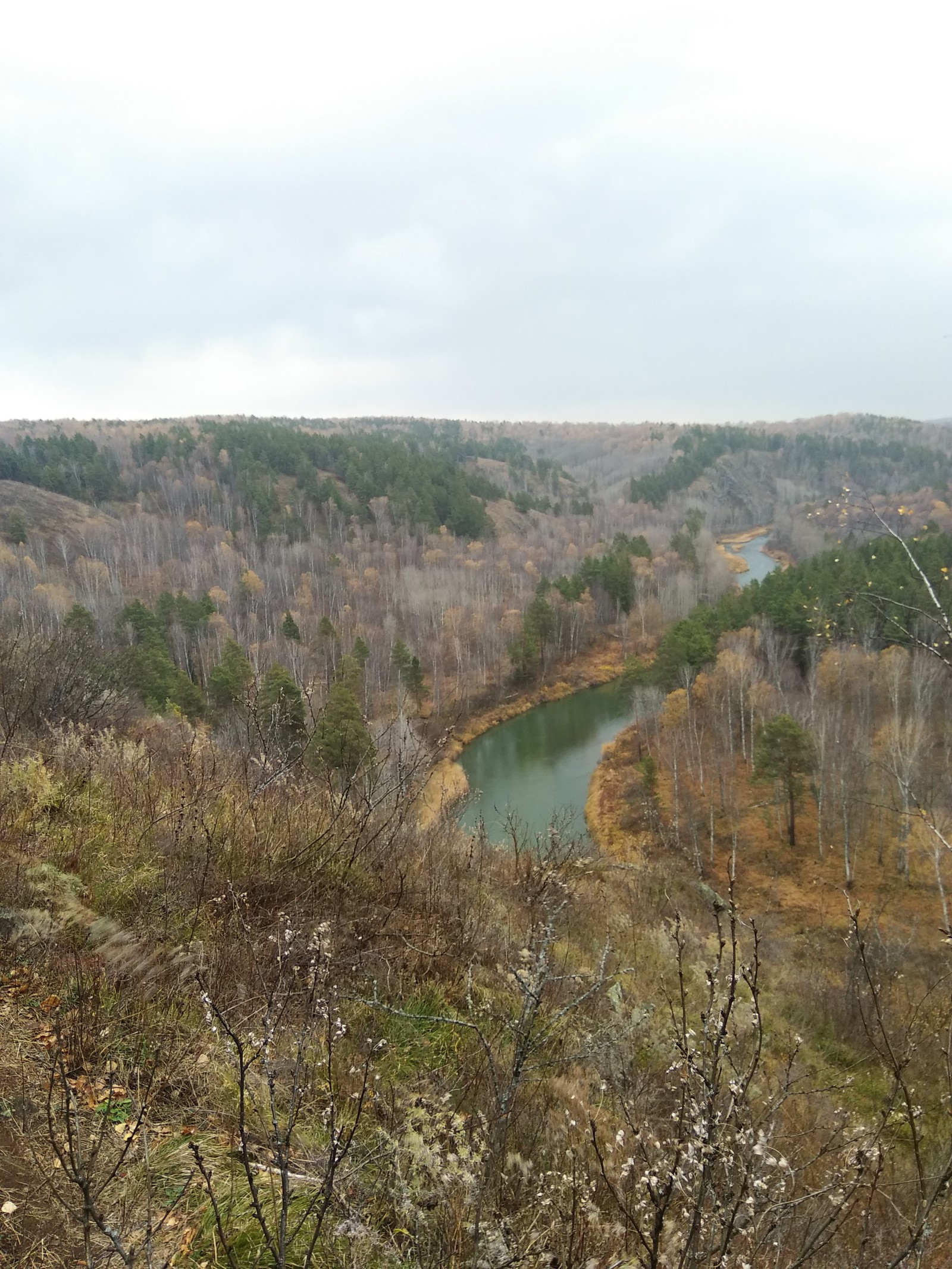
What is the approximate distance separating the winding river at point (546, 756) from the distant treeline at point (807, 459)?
62.4m

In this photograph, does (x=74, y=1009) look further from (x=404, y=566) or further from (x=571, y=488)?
(x=571, y=488)

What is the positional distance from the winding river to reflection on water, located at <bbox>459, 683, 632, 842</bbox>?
1.2 inches

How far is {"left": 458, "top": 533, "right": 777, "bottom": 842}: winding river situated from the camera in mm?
24406

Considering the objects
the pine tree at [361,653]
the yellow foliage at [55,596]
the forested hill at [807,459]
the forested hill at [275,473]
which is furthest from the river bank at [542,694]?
the forested hill at [807,459]

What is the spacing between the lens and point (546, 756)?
1174 inches

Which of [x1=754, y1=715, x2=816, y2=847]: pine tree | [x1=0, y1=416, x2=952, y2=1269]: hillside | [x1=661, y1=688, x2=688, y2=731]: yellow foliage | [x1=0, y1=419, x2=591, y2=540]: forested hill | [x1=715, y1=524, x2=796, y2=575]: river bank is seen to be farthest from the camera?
[x1=0, y1=419, x2=591, y2=540]: forested hill

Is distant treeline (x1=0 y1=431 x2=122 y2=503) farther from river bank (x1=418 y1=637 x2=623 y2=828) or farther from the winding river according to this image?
the winding river

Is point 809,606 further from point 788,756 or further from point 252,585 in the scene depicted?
point 252,585

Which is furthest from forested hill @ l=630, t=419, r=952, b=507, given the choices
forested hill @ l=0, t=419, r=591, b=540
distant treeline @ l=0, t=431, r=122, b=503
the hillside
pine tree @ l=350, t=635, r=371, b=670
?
the hillside

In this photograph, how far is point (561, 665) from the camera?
1587 inches

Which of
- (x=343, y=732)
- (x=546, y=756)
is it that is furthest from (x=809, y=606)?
(x=343, y=732)

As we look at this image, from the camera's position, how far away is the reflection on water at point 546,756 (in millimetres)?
24438

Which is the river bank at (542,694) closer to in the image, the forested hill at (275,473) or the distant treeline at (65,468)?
the forested hill at (275,473)

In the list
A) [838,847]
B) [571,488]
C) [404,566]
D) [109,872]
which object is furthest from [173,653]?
[571,488]
